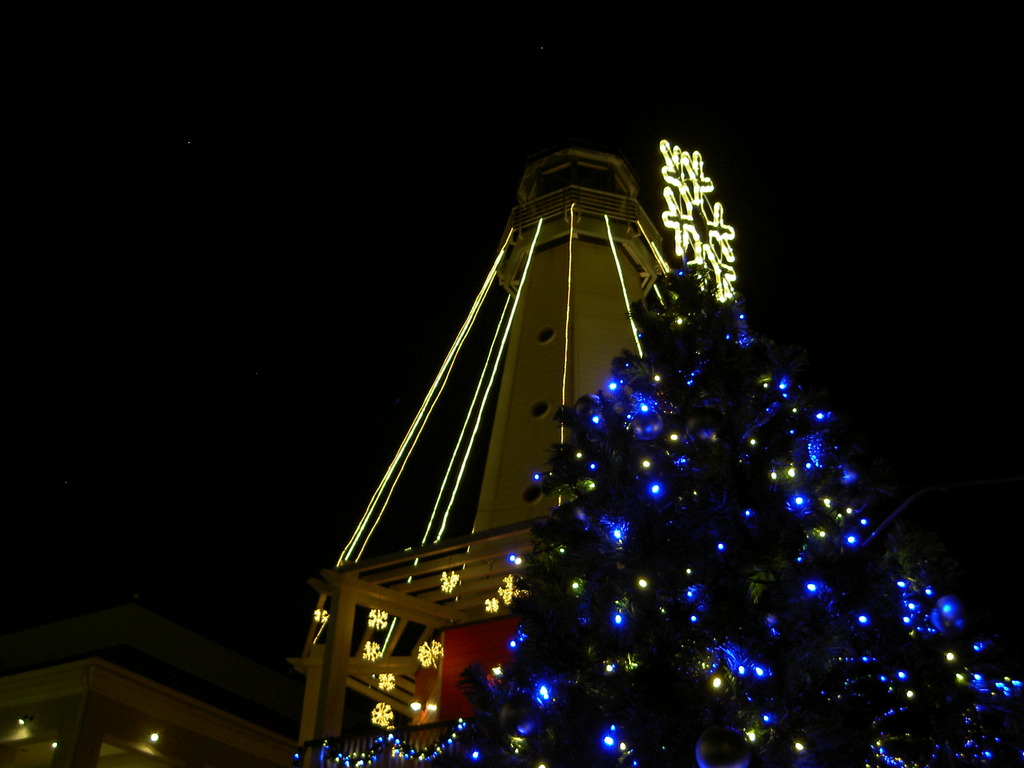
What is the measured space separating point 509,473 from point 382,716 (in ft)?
13.8

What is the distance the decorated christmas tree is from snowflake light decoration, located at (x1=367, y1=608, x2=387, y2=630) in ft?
21.6

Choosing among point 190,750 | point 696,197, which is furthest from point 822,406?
point 190,750

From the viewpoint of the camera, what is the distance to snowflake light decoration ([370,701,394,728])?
13.8m

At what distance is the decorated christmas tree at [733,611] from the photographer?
5230 millimetres

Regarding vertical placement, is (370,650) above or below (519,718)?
above

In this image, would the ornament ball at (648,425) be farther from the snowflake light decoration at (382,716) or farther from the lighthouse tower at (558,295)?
the snowflake light decoration at (382,716)

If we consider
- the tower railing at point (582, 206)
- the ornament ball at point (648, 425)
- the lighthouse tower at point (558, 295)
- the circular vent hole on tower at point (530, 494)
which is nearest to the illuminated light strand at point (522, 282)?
the lighthouse tower at point (558, 295)

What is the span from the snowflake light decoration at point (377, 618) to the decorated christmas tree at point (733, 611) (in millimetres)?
6582

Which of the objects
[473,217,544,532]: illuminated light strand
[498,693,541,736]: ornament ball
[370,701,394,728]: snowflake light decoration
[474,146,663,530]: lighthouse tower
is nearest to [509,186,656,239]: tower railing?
[474,146,663,530]: lighthouse tower

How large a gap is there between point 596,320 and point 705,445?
11.4m

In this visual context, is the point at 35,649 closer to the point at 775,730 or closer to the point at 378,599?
the point at 378,599

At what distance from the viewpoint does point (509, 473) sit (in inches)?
607

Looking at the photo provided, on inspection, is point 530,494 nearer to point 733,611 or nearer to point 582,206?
point 582,206

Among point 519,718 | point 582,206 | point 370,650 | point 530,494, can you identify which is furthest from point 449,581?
point 582,206
